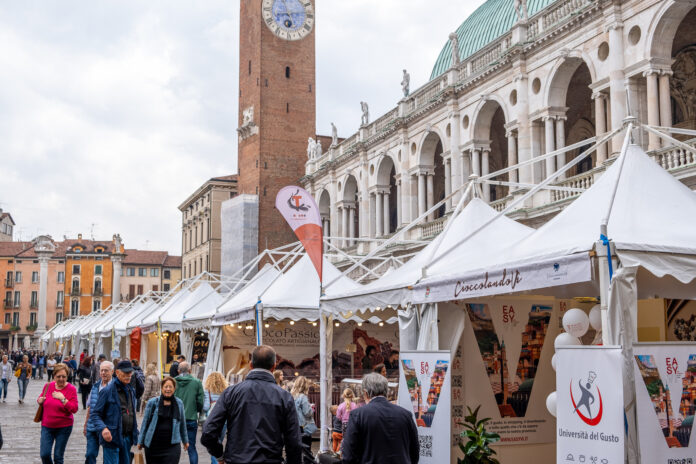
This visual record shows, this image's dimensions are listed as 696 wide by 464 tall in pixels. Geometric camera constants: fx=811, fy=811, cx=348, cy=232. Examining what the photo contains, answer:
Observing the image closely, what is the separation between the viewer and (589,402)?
6457mm

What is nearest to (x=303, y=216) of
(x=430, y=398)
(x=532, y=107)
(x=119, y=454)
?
(x=430, y=398)

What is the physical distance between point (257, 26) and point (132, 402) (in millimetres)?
42047

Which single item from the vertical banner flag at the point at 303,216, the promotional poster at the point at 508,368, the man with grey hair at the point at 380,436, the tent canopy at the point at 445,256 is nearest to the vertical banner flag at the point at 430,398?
the promotional poster at the point at 508,368

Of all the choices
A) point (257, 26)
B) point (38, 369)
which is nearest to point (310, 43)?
point (257, 26)

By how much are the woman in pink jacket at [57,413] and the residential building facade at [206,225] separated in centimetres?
5088

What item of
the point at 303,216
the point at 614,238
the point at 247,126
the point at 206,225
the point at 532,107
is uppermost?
the point at 247,126

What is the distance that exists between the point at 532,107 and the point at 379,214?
12610 mm

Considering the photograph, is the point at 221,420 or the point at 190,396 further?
the point at 190,396

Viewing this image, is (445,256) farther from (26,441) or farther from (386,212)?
(386,212)

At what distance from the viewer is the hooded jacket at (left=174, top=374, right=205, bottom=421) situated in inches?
437

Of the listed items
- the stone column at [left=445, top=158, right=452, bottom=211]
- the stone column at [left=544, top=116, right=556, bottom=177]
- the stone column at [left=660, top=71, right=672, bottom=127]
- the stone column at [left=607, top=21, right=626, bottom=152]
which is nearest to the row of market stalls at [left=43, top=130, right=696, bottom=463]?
the stone column at [left=660, top=71, right=672, bottom=127]

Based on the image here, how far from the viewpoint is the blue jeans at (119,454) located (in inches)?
346

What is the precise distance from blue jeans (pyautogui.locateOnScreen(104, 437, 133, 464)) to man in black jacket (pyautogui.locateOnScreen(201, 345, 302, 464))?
3.53m

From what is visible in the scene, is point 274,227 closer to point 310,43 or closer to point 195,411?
point 310,43
